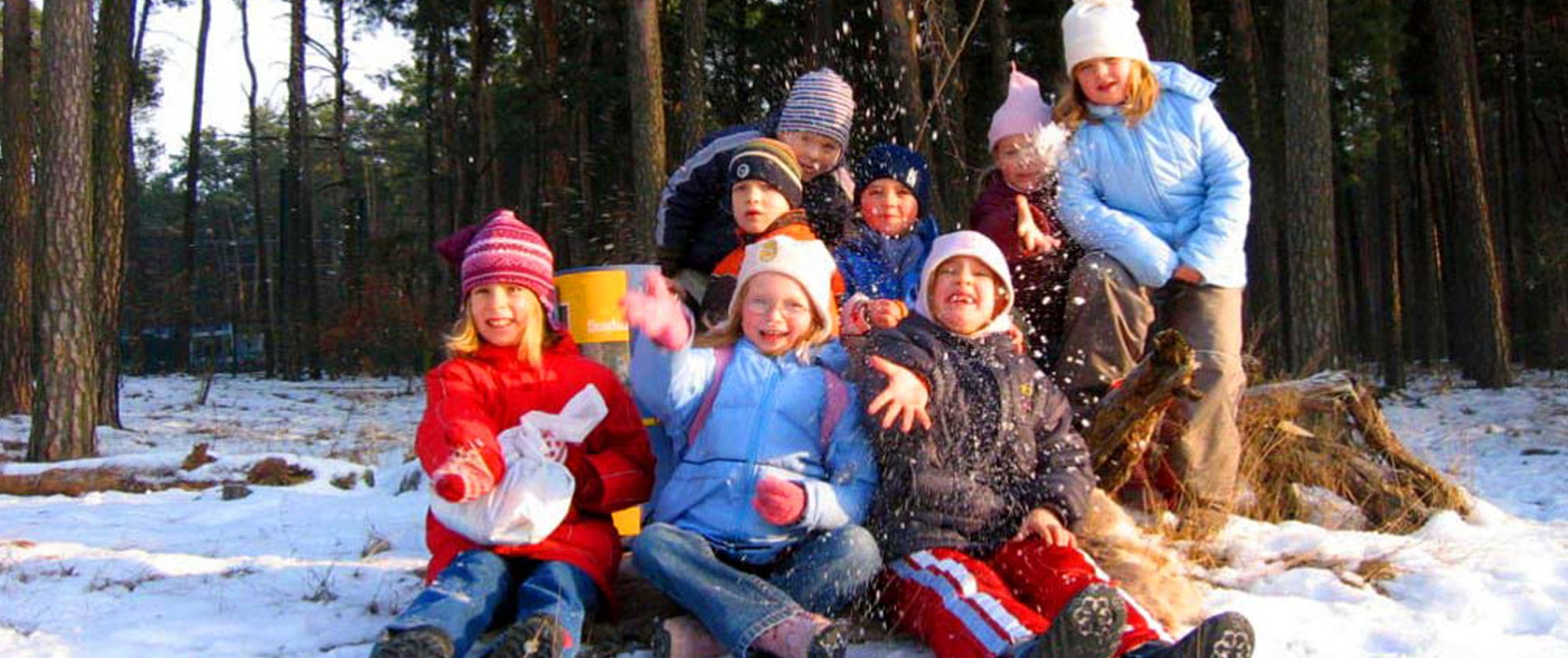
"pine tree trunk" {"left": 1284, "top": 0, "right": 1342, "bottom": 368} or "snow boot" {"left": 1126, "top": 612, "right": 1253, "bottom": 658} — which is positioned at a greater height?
"pine tree trunk" {"left": 1284, "top": 0, "right": 1342, "bottom": 368}

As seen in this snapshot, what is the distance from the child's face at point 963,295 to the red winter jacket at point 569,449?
3.12 ft

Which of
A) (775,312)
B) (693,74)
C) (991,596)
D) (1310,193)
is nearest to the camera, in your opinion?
(991,596)

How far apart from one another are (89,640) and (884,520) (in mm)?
2287

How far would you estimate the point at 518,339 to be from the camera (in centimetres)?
366

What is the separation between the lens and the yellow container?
4.93 metres

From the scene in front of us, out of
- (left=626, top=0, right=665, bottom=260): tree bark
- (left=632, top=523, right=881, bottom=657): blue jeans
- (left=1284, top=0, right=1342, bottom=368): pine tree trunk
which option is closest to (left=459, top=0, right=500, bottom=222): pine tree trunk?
(left=626, top=0, right=665, bottom=260): tree bark

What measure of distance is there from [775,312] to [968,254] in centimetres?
58

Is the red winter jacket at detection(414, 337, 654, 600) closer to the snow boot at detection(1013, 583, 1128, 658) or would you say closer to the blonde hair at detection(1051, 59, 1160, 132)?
the snow boot at detection(1013, 583, 1128, 658)

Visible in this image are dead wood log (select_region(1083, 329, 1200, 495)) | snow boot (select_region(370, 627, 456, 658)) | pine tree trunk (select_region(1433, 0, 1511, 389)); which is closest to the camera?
snow boot (select_region(370, 627, 456, 658))

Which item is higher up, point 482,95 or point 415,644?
point 482,95

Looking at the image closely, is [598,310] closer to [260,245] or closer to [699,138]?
[699,138]

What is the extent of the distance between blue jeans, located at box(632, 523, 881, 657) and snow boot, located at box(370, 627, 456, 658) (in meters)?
0.55

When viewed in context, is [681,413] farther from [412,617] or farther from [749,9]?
[749,9]

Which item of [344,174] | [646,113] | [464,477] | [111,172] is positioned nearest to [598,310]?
[464,477]
